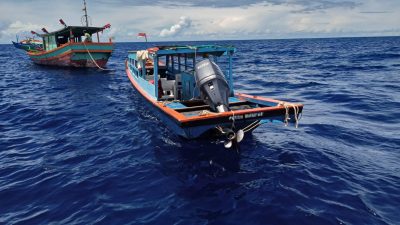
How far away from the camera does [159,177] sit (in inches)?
279

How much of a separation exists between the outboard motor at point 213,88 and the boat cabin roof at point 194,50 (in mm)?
1599

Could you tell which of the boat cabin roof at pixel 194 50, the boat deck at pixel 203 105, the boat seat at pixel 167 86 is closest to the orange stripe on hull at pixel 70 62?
the boat seat at pixel 167 86

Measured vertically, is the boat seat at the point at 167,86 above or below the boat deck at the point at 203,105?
above

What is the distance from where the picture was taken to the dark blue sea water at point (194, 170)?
18.2ft

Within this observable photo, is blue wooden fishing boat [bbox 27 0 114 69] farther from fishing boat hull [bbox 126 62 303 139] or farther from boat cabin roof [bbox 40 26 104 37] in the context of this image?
fishing boat hull [bbox 126 62 303 139]

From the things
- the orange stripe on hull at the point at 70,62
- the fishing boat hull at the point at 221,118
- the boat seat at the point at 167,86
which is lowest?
the fishing boat hull at the point at 221,118

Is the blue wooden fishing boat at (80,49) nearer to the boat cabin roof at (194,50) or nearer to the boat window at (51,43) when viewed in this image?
the boat window at (51,43)

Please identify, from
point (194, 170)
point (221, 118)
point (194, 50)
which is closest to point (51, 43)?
point (194, 50)

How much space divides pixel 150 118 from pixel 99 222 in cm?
718

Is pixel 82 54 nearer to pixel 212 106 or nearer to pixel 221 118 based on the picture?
pixel 212 106

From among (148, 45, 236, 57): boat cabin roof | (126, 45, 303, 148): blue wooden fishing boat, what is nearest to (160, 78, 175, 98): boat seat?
(126, 45, 303, 148): blue wooden fishing boat

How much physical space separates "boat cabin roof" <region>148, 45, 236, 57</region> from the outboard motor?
5.25 ft

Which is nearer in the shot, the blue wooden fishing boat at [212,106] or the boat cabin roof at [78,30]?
the blue wooden fishing boat at [212,106]

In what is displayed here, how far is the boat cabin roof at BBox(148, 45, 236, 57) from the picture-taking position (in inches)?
385
